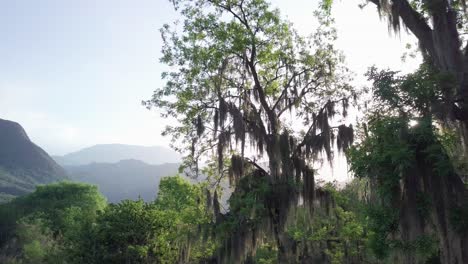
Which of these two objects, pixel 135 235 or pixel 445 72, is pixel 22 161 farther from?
pixel 445 72

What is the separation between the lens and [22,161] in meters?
162

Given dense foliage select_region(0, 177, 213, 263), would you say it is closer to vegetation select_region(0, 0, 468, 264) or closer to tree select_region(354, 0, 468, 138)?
vegetation select_region(0, 0, 468, 264)

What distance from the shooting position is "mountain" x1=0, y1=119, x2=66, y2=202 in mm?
149250

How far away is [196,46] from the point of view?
61.9ft

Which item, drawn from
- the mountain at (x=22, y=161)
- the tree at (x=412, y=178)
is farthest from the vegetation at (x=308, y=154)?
the mountain at (x=22, y=161)

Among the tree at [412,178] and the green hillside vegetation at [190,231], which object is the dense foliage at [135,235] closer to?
the green hillside vegetation at [190,231]

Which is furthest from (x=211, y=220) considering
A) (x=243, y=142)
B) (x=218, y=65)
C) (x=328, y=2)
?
(x=328, y=2)

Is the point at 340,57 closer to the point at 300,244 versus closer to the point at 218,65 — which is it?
the point at 218,65

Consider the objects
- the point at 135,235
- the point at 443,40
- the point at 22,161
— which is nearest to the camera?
the point at 443,40

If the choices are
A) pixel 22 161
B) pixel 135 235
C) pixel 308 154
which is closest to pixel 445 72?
pixel 308 154

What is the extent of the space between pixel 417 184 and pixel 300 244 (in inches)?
369

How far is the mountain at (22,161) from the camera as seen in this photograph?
14925 centimetres

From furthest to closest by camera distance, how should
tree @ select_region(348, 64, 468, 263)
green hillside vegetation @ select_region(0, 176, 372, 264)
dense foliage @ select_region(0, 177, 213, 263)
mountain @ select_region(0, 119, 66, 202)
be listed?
mountain @ select_region(0, 119, 66, 202)
dense foliage @ select_region(0, 177, 213, 263)
green hillside vegetation @ select_region(0, 176, 372, 264)
tree @ select_region(348, 64, 468, 263)

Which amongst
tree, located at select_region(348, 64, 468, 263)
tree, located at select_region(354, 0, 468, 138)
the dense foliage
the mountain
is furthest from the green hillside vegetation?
the mountain
